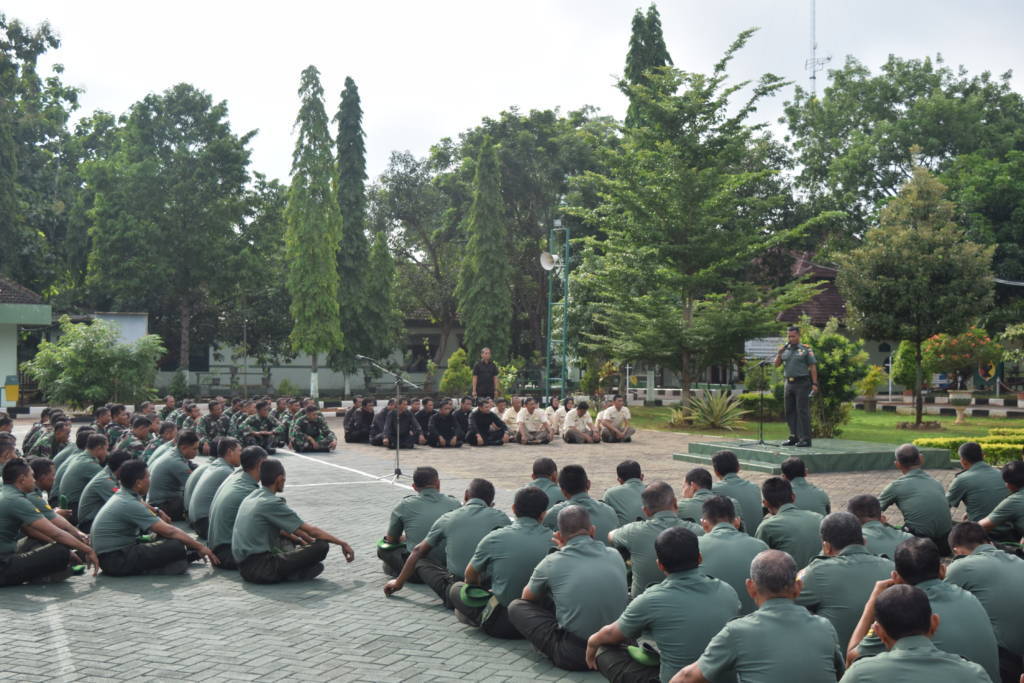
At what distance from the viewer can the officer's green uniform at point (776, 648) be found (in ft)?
13.4

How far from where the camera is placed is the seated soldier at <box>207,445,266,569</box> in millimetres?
8586

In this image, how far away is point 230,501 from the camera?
8594 mm

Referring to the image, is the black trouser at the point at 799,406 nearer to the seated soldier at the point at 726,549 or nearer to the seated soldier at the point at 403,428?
the seated soldier at the point at 403,428

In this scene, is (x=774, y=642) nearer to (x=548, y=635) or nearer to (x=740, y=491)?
(x=548, y=635)

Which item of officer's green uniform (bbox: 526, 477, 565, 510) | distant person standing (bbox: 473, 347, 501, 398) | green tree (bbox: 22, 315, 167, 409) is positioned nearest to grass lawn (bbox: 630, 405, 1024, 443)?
distant person standing (bbox: 473, 347, 501, 398)

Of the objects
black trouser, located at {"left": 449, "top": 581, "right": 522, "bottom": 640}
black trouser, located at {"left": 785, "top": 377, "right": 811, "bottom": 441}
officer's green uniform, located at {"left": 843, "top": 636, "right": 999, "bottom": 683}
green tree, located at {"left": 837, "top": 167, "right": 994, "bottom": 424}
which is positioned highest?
green tree, located at {"left": 837, "top": 167, "right": 994, "bottom": 424}

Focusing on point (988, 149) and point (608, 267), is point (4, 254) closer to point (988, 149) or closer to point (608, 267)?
point (608, 267)

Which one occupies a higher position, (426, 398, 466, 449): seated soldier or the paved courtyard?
(426, 398, 466, 449): seated soldier

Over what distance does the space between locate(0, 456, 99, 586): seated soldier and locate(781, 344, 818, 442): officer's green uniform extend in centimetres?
1146

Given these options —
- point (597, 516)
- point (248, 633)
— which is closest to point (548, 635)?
point (597, 516)

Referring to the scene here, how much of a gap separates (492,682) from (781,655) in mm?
2194

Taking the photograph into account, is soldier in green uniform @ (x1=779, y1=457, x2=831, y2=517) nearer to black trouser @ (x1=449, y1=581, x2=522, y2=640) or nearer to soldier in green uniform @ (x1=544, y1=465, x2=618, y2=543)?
soldier in green uniform @ (x1=544, y1=465, x2=618, y2=543)

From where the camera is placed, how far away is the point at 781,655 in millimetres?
4098

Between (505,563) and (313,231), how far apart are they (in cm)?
3118
